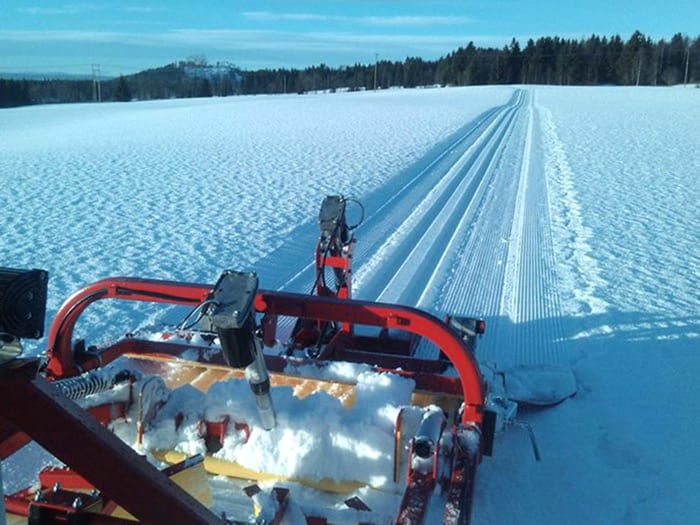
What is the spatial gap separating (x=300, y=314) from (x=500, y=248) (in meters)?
5.56

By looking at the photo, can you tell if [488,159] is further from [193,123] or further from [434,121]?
[193,123]

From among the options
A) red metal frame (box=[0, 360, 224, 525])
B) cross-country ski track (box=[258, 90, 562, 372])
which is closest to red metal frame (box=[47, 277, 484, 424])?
red metal frame (box=[0, 360, 224, 525])

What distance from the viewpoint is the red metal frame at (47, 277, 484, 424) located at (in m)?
3.02

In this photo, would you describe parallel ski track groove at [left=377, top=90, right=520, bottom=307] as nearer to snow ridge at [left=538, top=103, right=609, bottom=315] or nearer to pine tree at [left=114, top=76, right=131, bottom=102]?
snow ridge at [left=538, top=103, right=609, bottom=315]

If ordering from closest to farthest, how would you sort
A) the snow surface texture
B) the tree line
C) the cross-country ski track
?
the snow surface texture → the cross-country ski track → the tree line

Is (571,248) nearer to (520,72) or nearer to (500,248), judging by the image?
(500,248)

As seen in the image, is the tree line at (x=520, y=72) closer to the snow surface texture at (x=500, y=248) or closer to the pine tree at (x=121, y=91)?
the pine tree at (x=121, y=91)

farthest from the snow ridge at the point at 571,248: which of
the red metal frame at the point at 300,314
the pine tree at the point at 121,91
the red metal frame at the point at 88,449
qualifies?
the pine tree at the point at 121,91

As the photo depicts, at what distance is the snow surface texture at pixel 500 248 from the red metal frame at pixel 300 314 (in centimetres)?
90

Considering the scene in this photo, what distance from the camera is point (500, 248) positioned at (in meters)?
8.25

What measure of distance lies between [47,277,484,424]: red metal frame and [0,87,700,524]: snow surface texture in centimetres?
90

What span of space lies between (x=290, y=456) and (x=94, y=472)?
1.59 m

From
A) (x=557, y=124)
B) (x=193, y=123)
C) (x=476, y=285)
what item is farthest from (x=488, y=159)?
Answer: (x=193, y=123)

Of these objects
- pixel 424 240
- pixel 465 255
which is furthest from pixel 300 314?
pixel 424 240
